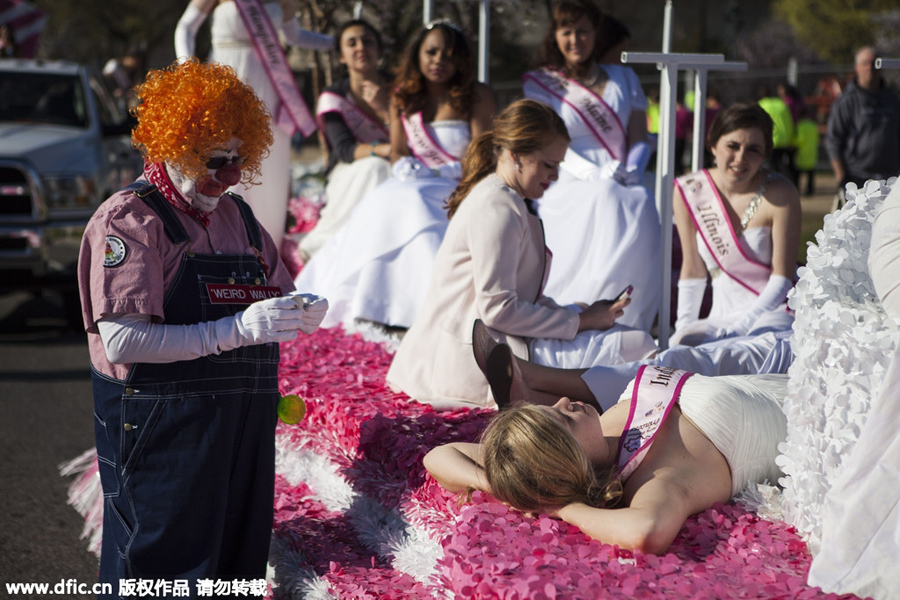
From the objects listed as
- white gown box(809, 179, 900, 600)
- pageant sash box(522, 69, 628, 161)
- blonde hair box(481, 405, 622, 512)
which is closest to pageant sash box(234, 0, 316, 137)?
pageant sash box(522, 69, 628, 161)

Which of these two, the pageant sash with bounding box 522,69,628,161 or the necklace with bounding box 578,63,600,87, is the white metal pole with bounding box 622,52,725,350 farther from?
the necklace with bounding box 578,63,600,87

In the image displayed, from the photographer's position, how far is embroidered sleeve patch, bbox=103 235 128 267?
2514mm

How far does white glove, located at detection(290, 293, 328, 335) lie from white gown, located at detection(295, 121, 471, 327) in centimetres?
228

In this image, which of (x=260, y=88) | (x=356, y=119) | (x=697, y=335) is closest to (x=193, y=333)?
(x=697, y=335)

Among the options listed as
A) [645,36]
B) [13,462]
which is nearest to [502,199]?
[13,462]

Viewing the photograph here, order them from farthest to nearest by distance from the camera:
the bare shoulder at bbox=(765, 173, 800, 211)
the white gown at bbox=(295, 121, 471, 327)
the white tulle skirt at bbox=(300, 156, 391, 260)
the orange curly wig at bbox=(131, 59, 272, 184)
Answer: the white tulle skirt at bbox=(300, 156, 391, 260) < the white gown at bbox=(295, 121, 471, 327) < the bare shoulder at bbox=(765, 173, 800, 211) < the orange curly wig at bbox=(131, 59, 272, 184)

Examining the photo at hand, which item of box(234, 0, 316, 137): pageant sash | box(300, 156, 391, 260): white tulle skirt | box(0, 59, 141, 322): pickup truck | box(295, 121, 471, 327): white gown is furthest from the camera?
box(0, 59, 141, 322): pickup truck

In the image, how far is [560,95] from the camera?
5340 mm

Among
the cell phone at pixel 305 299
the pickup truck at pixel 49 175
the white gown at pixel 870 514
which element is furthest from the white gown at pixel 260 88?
the white gown at pixel 870 514

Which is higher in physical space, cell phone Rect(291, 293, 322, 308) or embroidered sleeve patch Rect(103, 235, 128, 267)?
embroidered sleeve patch Rect(103, 235, 128, 267)

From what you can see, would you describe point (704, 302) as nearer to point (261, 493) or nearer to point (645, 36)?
point (261, 493)

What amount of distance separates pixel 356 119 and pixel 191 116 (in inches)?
159

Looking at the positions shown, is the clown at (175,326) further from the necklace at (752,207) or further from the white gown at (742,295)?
the necklace at (752,207)

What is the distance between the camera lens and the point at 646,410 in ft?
9.07
